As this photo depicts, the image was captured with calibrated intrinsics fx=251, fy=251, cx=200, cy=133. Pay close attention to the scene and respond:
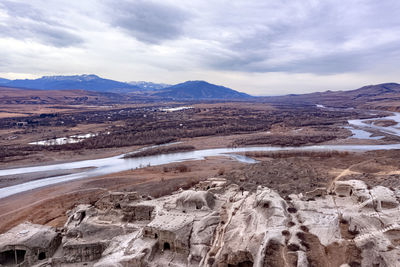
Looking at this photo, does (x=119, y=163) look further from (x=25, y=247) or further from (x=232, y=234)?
(x=232, y=234)

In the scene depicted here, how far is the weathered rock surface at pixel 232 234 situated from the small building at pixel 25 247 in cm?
6

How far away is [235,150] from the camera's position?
58156mm

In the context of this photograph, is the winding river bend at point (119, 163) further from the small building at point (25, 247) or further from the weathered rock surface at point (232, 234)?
the small building at point (25, 247)

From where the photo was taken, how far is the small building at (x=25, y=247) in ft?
52.9

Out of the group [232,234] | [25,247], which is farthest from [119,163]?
[232,234]

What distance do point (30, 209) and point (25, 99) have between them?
20871 centimetres

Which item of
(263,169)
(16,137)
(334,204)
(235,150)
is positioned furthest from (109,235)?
(16,137)

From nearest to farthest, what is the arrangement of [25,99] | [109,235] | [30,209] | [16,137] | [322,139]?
[109,235] < [30,209] < [322,139] < [16,137] < [25,99]

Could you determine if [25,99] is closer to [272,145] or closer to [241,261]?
[272,145]

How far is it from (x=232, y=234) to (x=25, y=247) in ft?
43.6

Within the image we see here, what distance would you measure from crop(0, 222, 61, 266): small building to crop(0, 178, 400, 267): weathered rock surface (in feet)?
0.19

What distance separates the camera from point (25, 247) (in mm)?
16156

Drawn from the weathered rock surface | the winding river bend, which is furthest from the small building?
the winding river bend

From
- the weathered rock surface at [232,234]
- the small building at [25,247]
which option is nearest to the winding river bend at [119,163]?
the weathered rock surface at [232,234]
